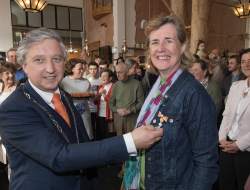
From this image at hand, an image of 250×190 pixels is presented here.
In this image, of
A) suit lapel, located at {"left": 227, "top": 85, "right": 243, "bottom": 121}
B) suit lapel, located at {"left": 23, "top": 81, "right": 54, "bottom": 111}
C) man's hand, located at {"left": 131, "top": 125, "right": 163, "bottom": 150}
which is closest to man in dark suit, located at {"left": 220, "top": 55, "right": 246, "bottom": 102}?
suit lapel, located at {"left": 227, "top": 85, "right": 243, "bottom": 121}

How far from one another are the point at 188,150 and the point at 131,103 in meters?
2.30

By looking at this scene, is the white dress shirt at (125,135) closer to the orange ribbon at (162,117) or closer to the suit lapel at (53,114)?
the suit lapel at (53,114)

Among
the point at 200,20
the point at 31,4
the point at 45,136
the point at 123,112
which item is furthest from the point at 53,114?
the point at 31,4

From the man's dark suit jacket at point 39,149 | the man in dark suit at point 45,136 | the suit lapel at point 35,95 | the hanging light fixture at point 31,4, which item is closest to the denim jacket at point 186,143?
the man in dark suit at point 45,136

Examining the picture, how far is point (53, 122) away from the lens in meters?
1.04

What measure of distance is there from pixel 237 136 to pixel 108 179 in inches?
81.1

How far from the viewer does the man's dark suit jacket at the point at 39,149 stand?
859 millimetres

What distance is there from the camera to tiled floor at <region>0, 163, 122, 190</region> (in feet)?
9.42

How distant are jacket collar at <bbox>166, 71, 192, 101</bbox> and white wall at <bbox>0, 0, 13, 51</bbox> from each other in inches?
430

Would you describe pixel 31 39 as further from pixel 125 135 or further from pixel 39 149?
pixel 125 135

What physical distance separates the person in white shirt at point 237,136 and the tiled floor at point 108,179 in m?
1.51

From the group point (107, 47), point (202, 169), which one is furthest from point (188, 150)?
point (107, 47)

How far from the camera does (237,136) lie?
1.95 meters

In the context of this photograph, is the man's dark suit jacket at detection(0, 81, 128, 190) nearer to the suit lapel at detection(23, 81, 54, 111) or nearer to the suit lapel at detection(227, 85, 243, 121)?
the suit lapel at detection(23, 81, 54, 111)
